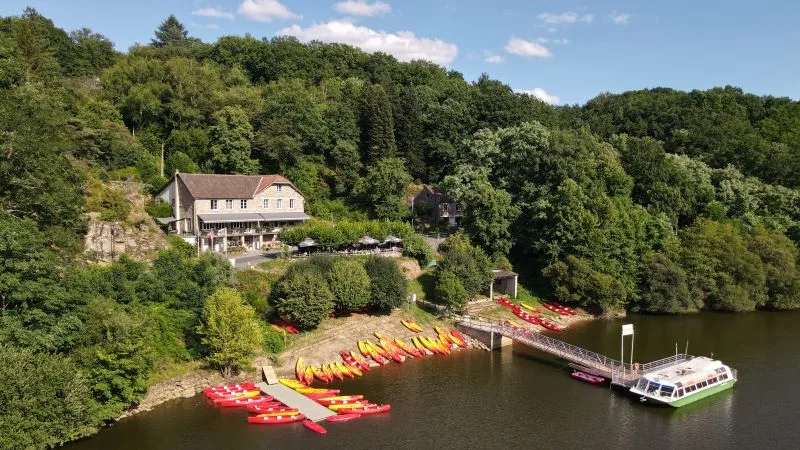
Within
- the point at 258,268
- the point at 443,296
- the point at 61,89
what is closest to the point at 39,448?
the point at 258,268

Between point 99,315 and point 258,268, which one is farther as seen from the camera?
point 258,268

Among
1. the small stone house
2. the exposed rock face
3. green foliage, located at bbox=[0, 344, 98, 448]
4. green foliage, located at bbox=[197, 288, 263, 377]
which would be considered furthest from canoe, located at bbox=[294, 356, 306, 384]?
the small stone house

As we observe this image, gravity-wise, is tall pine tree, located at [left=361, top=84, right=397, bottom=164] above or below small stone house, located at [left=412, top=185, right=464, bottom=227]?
above

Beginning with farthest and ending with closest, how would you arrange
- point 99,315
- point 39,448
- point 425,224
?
point 425,224
point 99,315
point 39,448

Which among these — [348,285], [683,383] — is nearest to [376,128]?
[348,285]

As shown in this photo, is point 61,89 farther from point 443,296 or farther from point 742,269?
point 742,269

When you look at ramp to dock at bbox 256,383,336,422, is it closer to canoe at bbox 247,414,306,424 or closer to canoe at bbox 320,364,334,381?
canoe at bbox 247,414,306,424
